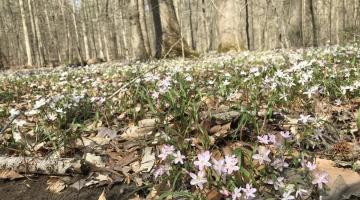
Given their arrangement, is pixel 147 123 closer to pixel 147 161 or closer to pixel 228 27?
pixel 147 161

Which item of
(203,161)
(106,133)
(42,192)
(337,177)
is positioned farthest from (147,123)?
(337,177)

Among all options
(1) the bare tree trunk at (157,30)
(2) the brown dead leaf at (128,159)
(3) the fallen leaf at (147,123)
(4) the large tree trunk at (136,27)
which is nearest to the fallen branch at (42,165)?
(2) the brown dead leaf at (128,159)

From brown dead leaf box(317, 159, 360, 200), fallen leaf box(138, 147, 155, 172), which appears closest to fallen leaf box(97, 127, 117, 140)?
fallen leaf box(138, 147, 155, 172)

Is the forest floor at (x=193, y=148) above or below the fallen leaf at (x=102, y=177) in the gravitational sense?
above

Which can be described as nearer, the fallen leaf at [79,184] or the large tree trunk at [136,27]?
the fallen leaf at [79,184]

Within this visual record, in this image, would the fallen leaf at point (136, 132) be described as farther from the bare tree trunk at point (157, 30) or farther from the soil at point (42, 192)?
the bare tree trunk at point (157, 30)

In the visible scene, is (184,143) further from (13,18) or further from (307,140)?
(13,18)
